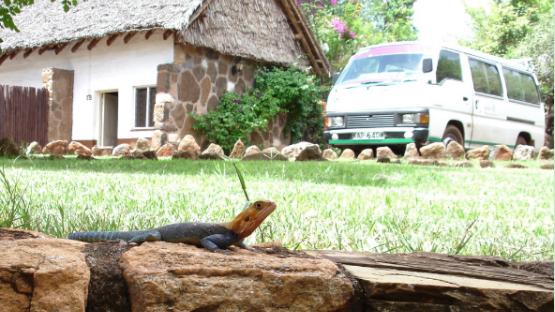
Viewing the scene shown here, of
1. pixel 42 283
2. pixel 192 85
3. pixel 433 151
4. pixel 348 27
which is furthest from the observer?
pixel 348 27

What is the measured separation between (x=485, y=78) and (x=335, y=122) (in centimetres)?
258

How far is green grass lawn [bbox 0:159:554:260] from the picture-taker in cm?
177

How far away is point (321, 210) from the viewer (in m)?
2.38

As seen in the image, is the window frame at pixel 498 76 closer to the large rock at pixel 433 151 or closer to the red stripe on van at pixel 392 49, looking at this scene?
the red stripe on van at pixel 392 49

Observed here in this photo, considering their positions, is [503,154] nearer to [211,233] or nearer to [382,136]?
[382,136]

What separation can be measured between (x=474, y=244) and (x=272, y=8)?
1127 cm

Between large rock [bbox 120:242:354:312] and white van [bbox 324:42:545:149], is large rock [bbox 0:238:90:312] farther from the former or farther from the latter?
white van [bbox 324:42:545:149]

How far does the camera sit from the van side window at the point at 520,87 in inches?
420

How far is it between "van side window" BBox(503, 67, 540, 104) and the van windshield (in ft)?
8.97

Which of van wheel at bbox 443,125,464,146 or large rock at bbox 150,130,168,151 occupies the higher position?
van wheel at bbox 443,125,464,146

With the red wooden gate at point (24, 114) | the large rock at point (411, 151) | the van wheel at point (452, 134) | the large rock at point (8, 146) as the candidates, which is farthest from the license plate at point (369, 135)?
the red wooden gate at point (24, 114)

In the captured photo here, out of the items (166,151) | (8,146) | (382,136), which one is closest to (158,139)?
(166,151)

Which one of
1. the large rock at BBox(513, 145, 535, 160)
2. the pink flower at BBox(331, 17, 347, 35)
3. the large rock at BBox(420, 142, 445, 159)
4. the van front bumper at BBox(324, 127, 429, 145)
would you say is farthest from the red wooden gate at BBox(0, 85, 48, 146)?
the pink flower at BBox(331, 17, 347, 35)

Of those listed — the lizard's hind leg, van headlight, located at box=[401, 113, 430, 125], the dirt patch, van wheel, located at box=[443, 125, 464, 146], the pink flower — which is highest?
the pink flower
